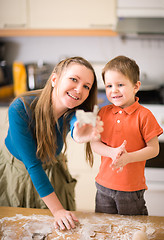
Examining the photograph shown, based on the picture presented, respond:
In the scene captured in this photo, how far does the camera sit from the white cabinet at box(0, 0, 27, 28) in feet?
5.08

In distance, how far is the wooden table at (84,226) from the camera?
1.86 ft

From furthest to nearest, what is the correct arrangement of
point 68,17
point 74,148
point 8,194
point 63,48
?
point 63,48 < point 68,17 < point 74,148 < point 8,194

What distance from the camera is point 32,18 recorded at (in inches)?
61.3

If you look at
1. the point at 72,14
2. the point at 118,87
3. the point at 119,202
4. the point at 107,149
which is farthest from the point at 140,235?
the point at 72,14

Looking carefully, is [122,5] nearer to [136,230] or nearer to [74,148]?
[74,148]

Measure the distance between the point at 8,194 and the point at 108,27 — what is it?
110 cm

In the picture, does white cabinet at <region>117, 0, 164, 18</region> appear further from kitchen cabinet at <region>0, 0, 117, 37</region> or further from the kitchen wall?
the kitchen wall

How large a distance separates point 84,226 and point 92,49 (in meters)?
1.40

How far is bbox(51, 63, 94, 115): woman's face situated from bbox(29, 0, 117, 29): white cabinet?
1.09 metres

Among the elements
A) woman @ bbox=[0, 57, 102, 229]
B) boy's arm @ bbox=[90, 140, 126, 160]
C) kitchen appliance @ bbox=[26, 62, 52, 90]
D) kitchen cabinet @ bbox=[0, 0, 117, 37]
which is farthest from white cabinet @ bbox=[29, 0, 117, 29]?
boy's arm @ bbox=[90, 140, 126, 160]

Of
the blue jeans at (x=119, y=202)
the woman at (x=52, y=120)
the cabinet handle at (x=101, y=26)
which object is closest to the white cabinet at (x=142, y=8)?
the cabinet handle at (x=101, y=26)

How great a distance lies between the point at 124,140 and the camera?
0.52 m

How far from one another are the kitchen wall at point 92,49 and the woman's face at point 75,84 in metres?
1.27

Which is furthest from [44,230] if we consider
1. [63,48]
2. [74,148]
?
[63,48]
